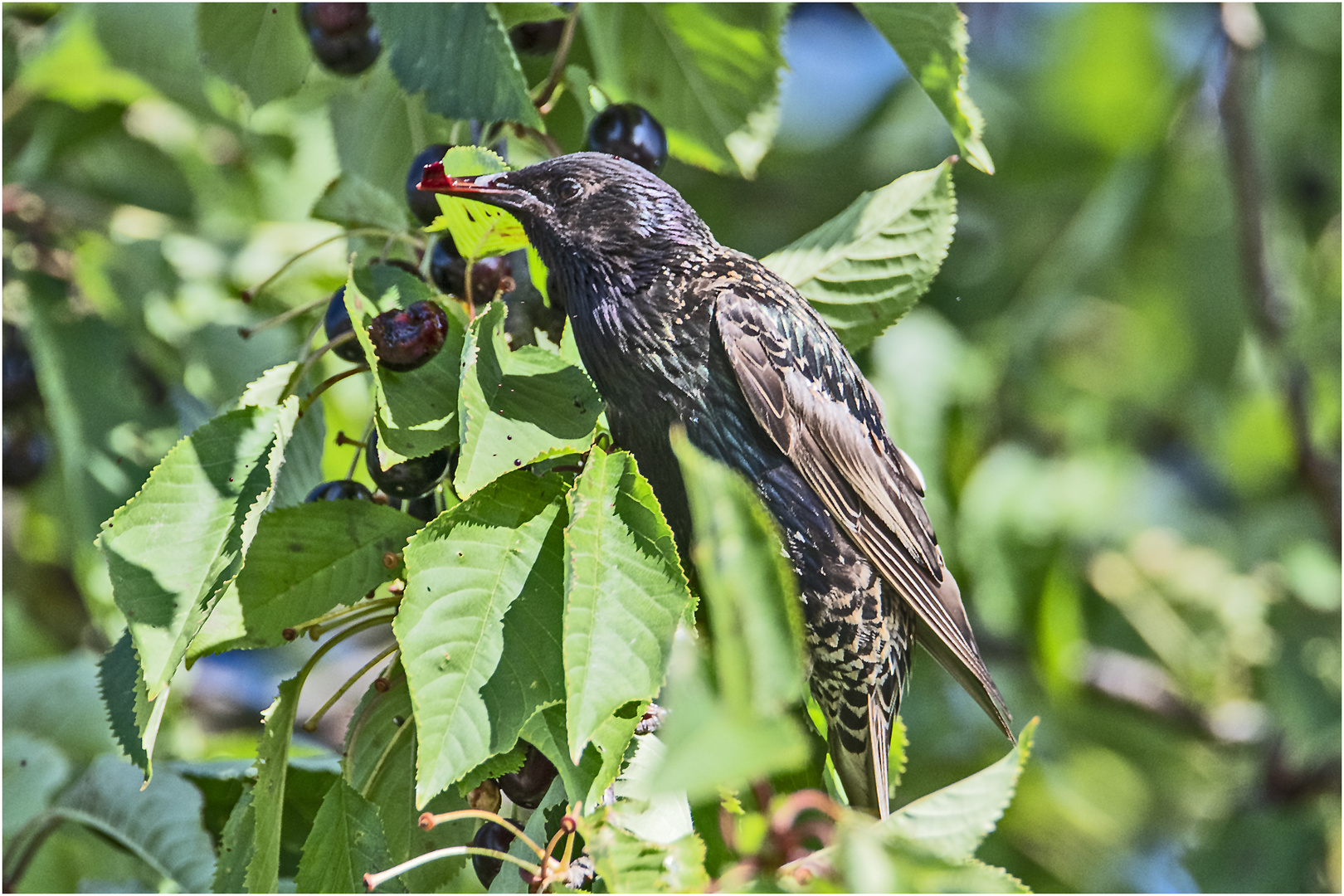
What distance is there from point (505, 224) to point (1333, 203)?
5.19 meters

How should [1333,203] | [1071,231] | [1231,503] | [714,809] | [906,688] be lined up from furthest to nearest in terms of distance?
[1231,503] → [1333,203] → [1071,231] → [906,688] → [714,809]

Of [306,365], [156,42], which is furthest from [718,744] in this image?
[156,42]

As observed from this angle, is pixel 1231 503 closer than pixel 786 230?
No

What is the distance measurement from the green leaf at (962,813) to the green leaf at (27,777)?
2396 mm

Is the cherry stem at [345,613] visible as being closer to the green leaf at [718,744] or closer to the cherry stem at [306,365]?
the cherry stem at [306,365]

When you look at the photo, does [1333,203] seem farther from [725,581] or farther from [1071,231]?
[725,581]

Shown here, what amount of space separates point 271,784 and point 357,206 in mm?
1113

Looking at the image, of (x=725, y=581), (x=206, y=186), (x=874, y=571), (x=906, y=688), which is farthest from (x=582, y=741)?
(x=206, y=186)

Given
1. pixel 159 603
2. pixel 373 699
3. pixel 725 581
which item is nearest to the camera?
pixel 725 581

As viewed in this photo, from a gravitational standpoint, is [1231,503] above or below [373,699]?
below

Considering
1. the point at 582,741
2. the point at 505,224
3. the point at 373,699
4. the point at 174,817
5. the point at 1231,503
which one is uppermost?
the point at 505,224

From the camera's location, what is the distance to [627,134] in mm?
2408

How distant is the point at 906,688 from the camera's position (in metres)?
2.49

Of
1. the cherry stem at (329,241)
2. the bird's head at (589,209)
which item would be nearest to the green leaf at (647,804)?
the bird's head at (589,209)
